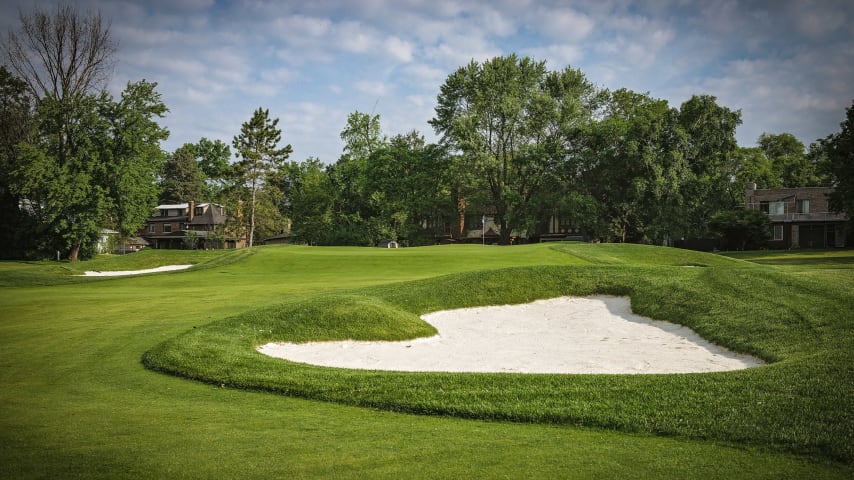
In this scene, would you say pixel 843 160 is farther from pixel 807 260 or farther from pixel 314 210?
pixel 314 210

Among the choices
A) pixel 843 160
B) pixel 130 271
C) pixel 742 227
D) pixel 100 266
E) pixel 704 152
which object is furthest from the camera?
pixel 742 227

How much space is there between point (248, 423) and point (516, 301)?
455 inches

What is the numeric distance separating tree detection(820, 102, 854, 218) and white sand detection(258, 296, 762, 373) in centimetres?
3429

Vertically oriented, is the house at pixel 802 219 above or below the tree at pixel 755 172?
below

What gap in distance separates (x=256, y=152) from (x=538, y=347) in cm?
6596

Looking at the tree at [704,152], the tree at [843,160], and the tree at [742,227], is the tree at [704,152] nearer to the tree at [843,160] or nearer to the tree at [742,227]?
the tree at [742,227]

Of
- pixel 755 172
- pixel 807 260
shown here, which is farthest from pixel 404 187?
pixel 755 172

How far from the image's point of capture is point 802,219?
61.0 m

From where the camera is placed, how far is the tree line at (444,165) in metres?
42.2

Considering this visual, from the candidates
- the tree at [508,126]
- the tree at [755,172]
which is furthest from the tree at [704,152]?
the tree at [755,172]

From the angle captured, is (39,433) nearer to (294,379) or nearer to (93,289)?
(294,379)

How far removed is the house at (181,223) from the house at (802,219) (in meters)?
72.8

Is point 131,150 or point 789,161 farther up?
point 789,161

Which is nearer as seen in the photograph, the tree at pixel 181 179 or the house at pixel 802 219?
the house at pixel 802 219
